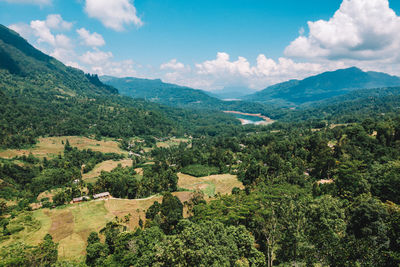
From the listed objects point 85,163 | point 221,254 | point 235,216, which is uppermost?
point 221,254

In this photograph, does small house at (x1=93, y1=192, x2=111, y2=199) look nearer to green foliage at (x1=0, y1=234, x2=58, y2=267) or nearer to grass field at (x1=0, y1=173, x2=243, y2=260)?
grass field at (x1=0, y1=173, x2=243, y2=260)

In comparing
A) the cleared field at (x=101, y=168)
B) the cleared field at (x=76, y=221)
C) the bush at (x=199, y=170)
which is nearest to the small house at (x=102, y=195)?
the cleared field at (x=76, y=221)

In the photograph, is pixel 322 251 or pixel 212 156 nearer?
pixel 322 251

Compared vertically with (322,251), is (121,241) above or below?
below

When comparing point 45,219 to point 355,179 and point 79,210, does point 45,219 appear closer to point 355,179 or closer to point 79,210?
point 79,210

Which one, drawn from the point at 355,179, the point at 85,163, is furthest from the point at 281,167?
the point at 85,163

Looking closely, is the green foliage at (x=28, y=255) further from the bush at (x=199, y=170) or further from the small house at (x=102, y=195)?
the bush at (x=199, y=170)
